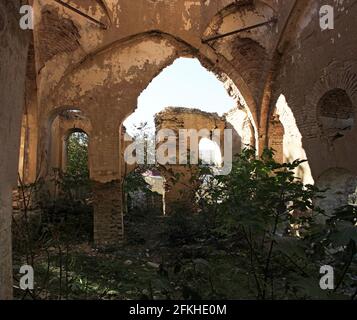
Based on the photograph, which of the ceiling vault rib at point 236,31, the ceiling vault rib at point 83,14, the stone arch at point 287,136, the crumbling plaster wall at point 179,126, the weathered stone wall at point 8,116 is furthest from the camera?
the crumbling plaster wall at point 179,126

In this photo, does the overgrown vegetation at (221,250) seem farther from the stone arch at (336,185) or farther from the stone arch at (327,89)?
the stone arch at (327,89)

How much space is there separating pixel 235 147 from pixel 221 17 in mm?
8647

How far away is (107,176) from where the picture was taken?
31.3 feet

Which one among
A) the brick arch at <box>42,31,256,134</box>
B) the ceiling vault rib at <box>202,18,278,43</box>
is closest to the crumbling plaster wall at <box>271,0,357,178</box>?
the ceiling vault rib at <box>202,18,278,43</box>

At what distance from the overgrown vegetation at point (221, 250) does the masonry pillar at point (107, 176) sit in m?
0.76

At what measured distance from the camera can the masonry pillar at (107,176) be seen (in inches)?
372

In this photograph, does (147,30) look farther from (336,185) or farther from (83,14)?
(336,185)

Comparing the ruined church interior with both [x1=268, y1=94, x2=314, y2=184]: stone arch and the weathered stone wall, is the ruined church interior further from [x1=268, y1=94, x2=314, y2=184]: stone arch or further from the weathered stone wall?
the weathered stone wall

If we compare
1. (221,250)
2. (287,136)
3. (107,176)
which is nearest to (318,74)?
(287,136)

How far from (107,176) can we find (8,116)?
7159mm

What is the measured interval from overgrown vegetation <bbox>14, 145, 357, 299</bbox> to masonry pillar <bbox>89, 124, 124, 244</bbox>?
2.50 ft

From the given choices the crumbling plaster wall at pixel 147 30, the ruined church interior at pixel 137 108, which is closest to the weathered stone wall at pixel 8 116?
the ruined church interior at pixel 137 108
